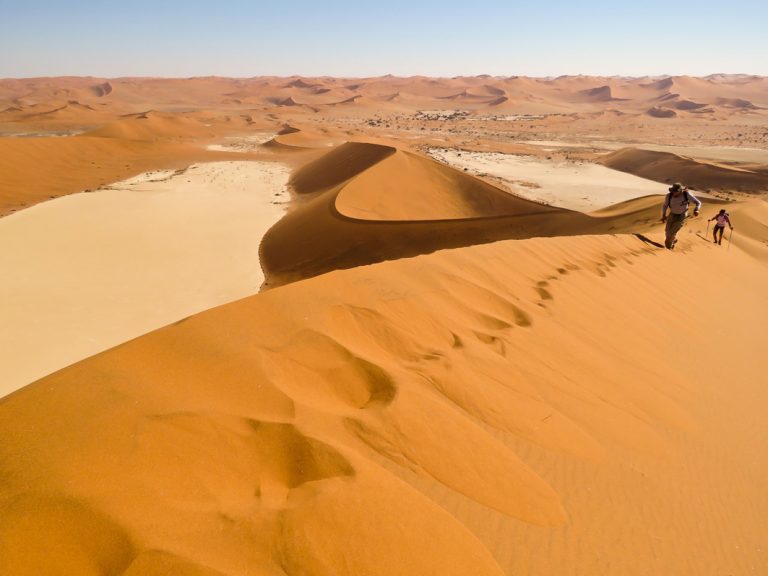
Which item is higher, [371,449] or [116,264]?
[371,449]

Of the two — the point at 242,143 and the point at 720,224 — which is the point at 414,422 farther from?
the point at 242,143

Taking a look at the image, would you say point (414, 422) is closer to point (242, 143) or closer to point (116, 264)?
point (116, 264)

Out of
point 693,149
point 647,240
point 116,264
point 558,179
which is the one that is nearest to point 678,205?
point 647,240

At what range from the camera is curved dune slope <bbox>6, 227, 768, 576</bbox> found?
68.9 inches

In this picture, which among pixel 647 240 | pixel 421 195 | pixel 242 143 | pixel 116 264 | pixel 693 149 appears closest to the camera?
pixel 647 240

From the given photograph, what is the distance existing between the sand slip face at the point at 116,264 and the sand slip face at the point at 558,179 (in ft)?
33.9

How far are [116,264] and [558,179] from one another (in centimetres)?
1892

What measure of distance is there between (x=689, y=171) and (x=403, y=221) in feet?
61.7

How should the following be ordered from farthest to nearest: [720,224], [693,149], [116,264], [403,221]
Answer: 1. [693,149]
2. [403,221]
3. [116,264]
4. [720,224]

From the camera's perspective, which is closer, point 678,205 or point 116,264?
point 678,205

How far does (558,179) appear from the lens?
72.9ft

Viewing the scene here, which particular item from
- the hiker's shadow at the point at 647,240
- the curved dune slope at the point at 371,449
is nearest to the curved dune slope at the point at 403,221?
the hiker's shadow at the point at 647,240

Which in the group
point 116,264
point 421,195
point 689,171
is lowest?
point 116,264

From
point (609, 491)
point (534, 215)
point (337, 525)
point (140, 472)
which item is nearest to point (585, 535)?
point (609, 491)
